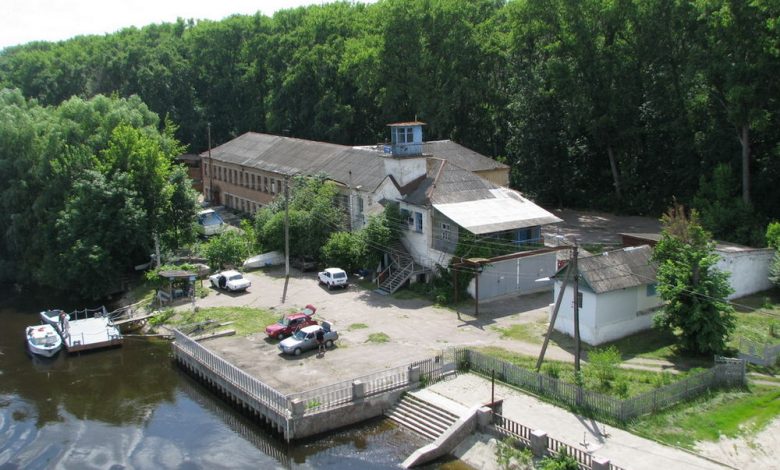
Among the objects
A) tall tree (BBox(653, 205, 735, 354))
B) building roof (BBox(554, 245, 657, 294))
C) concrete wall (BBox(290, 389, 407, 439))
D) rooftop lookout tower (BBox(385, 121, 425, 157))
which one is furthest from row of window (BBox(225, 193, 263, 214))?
tall tree (BBox(653, 205, 735, 354))

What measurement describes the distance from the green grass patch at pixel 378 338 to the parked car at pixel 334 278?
865 cm

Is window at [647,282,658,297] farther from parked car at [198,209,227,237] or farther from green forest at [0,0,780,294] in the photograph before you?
parked car at [198,209,227,237]

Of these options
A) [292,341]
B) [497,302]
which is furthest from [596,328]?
[292,341]

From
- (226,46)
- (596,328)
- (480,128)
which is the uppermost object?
(226,46)

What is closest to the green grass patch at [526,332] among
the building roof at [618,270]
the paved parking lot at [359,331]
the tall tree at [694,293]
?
the paved parking lot at [359,331]

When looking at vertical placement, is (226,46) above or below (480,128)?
above

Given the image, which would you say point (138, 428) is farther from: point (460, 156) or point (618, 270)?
point (460, 156)

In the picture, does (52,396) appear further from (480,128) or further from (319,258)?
(480,128)

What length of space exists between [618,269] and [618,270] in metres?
0.08

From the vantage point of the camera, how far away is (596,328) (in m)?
35.6

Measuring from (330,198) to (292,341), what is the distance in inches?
728

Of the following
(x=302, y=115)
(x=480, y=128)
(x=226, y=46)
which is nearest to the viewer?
(x=480, y=128)

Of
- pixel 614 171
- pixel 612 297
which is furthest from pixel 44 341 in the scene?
pixel 614 171

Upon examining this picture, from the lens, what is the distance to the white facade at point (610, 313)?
35.7 m
